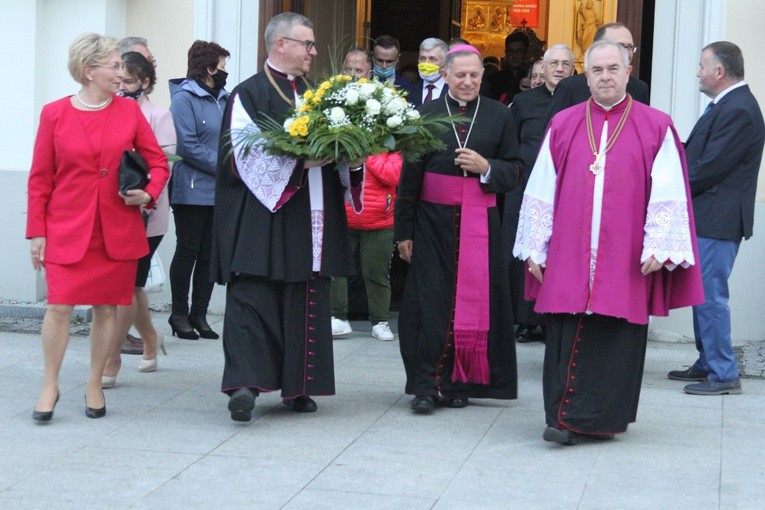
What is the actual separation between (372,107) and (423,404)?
150 centimetres

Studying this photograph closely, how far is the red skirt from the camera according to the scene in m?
6.14

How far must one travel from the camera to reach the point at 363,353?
8359 millimetres

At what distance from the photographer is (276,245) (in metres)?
6.29

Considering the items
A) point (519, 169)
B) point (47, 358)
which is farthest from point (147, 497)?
point (519, 169)

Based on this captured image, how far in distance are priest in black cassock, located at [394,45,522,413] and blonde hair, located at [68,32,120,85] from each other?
1.58 metres

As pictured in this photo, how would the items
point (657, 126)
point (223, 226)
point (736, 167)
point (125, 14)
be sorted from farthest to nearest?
point (125, 14), point (736, 167), point (223, 226), point (657, 126)

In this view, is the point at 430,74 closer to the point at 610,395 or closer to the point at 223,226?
the point at 223,226

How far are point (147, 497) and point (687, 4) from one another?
5.40 metres

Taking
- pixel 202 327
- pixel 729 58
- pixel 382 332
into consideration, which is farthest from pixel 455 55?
pixel 202 327

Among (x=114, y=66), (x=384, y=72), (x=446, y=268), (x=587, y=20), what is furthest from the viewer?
(x=587, y=20)

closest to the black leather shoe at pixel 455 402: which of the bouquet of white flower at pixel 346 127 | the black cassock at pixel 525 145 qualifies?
the bouquet of white flower at pixel 346 127

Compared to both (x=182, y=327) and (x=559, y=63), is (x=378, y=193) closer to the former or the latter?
(x=559, y=63)

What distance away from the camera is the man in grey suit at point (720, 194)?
23.5 ft

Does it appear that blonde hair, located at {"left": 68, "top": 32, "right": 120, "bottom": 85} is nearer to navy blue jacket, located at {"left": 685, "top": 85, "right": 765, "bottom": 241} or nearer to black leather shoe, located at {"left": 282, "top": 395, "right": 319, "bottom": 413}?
black leather shoe, located at {"left": 282, "top": 395, "right": 319, "bottom": 413}
